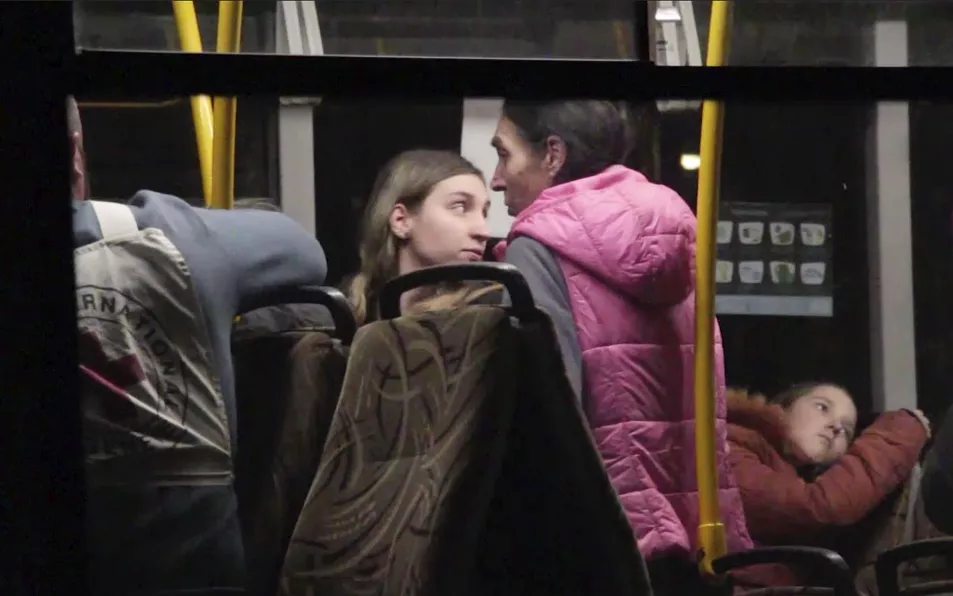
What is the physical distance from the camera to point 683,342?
6.47ft

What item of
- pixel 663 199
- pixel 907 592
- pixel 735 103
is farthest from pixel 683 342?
pixel 907 592

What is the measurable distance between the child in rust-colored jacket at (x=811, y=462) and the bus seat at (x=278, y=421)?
586 millimetres

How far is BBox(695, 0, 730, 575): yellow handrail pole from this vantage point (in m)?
1.97

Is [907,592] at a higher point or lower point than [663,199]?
lower

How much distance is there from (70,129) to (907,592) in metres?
1.37

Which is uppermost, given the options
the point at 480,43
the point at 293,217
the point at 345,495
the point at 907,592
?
the point at 480,43

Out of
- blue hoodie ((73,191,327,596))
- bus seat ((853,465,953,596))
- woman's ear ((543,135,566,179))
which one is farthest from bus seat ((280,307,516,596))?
bus seat ((853,465,953,596))

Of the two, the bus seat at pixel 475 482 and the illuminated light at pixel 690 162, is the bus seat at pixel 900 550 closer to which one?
the bus seat at pixel 475 482

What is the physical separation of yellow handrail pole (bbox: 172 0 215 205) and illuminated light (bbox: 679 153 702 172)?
67cm

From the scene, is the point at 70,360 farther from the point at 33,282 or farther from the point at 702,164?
the point at 702,164

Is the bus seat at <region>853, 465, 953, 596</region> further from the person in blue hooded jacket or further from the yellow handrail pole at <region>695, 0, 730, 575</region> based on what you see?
the person in blue hooded jacket

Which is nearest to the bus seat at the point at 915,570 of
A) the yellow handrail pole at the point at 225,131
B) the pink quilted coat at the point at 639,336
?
the pink quilted coat at the point at 639,336

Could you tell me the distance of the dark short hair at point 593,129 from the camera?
1.94 metres

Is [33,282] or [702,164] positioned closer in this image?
[33,282]
